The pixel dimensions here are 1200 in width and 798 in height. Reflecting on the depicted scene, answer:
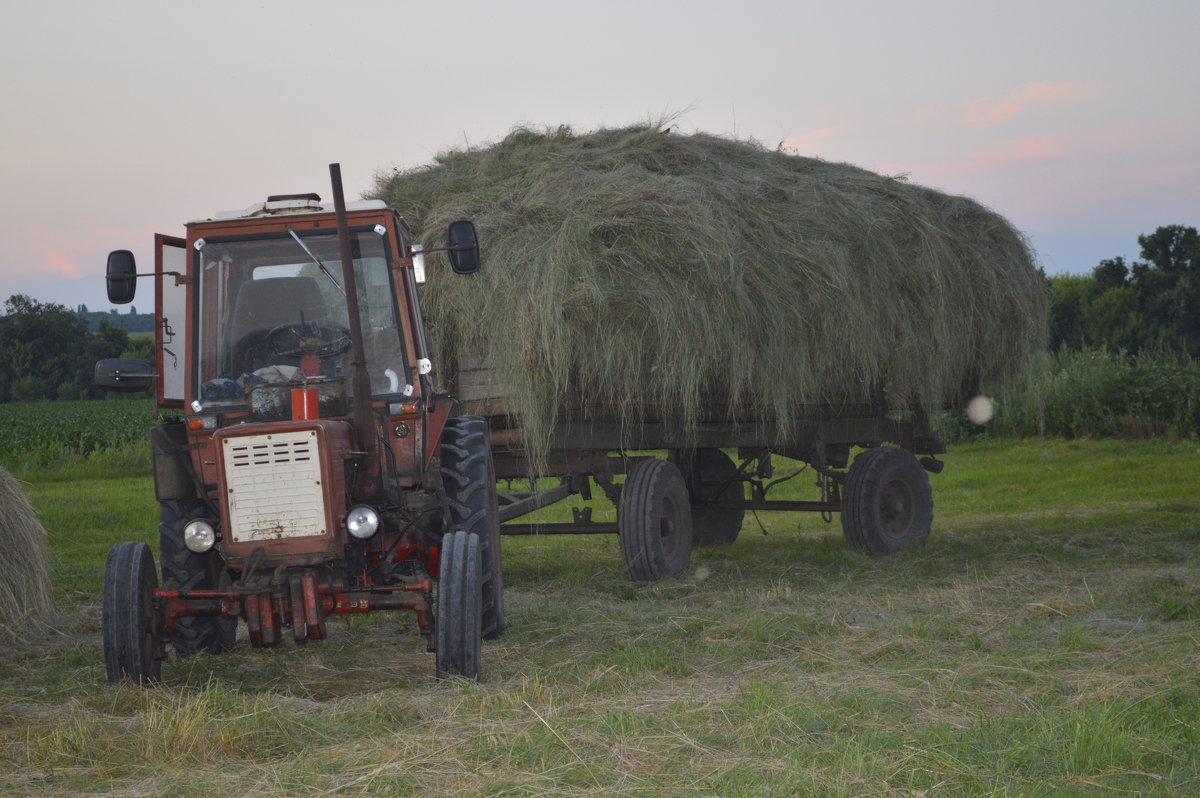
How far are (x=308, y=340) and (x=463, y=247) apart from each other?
1.01m

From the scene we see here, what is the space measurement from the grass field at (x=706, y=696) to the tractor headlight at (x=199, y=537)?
0.62m

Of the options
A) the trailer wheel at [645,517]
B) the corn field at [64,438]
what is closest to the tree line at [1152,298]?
→ the corn field at [64,438]

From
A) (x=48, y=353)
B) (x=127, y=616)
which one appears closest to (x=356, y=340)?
(x=127, y=616)

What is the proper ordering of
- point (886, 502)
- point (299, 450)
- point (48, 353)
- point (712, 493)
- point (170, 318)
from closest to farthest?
1. point (299, 450)
2. point (170, 318)
3. point (886, 502)
4. point (712, 493)
5. point (48, 353)

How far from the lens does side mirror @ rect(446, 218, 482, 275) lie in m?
6.07

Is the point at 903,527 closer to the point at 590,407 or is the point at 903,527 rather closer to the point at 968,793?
the point at 590,407

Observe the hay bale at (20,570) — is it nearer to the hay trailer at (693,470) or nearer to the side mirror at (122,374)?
the side mirror at (122,374)

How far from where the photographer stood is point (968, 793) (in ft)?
12.6

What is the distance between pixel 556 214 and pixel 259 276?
2.23 metres

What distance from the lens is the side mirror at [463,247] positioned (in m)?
6.07

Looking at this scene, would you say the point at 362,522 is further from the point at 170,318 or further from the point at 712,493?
the point at 712,493

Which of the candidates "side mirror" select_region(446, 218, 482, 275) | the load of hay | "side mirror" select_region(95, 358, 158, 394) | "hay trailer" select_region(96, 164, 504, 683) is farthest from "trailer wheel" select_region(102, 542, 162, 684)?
the load of hay

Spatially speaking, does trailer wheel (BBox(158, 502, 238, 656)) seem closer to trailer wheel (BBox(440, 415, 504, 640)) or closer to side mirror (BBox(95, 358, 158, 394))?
side mirror (BBox(95, 358, 158, 394))

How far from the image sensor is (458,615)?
5.55 m
